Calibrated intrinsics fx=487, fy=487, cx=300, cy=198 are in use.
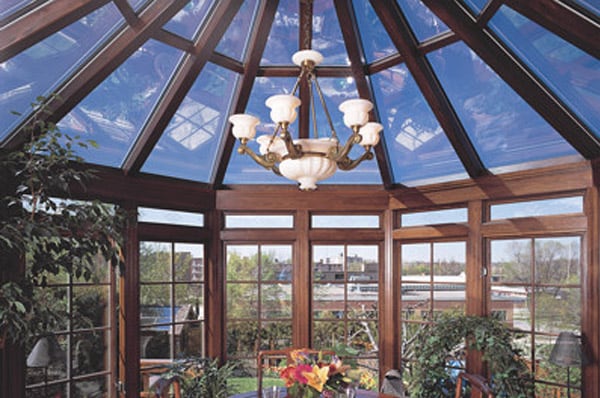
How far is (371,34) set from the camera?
348 centimetres

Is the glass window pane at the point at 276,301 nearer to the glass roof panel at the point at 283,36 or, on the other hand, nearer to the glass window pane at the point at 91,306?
the glass window pane at the point at 91,306

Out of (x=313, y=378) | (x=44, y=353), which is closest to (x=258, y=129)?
(x=44, y=353)

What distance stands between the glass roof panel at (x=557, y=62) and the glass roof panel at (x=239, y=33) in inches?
60.9

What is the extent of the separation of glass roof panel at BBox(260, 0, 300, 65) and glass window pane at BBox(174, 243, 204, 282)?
189 centimetres

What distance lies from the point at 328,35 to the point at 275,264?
7.48 ft

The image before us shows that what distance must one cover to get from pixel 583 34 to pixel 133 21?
8.23 ft

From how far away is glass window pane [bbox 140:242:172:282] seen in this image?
420cm

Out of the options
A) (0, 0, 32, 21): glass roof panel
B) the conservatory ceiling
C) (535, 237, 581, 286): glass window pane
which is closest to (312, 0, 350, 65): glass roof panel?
the conservatory ceiling

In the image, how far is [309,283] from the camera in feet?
15.7

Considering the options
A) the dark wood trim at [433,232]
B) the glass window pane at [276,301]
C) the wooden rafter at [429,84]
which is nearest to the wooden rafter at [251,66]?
the wooden rafter at [429,84]

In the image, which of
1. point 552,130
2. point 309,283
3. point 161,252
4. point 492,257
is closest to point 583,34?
point 552,130

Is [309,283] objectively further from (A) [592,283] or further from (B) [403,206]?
(A) [592,283]

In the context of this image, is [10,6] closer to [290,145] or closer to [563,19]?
[290,145]

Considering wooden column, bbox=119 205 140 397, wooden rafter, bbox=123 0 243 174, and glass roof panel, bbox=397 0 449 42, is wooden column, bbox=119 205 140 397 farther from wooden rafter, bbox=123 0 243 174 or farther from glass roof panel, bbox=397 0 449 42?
glass roof panel, bbox=397 0 449 42
